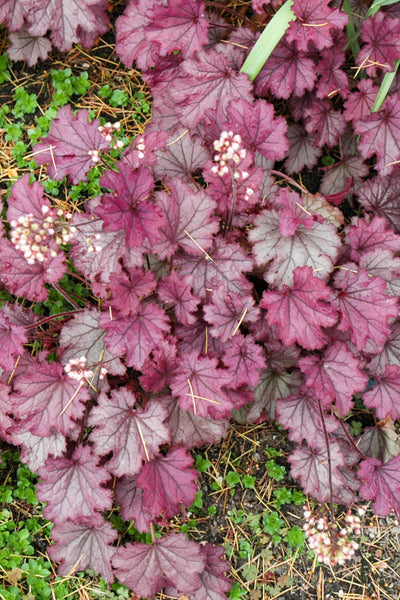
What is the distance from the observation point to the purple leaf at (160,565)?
2350 mm

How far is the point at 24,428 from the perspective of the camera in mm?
2426

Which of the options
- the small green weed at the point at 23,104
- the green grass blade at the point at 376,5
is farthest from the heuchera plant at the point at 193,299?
the small green weed at the point at 23,104

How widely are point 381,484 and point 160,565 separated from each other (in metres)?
1.04

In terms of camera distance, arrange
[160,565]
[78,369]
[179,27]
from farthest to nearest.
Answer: [179,27], [160,565], [78,369]

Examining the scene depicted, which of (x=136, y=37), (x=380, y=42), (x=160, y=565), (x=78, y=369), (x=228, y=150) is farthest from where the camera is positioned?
(x=136, y=37)

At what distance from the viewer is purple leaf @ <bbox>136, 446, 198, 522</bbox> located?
226 centimetres

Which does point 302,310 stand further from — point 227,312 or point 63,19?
point 63,19

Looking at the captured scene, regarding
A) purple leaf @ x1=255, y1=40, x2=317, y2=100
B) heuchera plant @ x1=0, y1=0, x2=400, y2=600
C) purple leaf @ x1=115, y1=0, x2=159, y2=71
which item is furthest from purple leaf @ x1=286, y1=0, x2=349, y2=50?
purple leaf @ x1=115, y1=0, x2=159, y2=71

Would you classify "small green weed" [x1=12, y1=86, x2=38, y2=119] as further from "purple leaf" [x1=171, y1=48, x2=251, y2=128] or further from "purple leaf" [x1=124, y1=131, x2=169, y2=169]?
"purple leaf" [x1=124, y1=131, x2=169, y2=169]

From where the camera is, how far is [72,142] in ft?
8.05

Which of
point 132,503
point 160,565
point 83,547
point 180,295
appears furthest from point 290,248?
point 83,547

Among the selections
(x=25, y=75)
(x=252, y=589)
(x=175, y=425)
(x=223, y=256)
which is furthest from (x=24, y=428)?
(x=25, y=75)

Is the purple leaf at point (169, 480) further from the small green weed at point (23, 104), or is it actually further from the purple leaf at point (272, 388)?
the small green weed at point (23, 104)

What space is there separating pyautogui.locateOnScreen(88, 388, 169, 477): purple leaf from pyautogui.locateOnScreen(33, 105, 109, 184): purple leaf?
1.02 m
